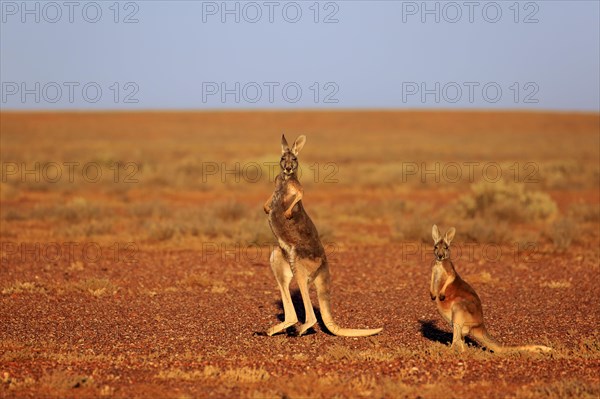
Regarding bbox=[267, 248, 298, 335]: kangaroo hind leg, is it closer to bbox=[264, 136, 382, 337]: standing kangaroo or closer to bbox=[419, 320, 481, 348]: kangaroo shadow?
bbox=[264, 136, 382, 337]: standing kangaroo

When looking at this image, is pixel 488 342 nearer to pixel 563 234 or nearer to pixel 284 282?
pixel 284 282

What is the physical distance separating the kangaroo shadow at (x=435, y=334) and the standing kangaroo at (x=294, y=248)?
0.91 meters

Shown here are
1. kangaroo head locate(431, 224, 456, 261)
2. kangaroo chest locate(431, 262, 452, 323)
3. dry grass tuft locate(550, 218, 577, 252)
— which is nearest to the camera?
kangaroo chest locate(431, 262, 452, 323)

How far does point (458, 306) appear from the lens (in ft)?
27.3

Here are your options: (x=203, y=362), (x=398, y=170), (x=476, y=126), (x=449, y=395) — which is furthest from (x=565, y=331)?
(x=476, y=126)

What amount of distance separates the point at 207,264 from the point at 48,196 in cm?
1670

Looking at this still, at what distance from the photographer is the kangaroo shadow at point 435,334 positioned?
31.1 feet

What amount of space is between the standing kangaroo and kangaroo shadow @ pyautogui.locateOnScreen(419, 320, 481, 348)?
91cm

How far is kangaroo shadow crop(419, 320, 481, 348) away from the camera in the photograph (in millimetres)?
9484

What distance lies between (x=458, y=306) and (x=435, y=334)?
170 cm

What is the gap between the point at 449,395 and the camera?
6977 millimetres

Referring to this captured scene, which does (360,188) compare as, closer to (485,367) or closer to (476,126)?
(485,367)

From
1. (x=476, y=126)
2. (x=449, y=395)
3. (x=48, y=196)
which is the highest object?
(x=476, y=126)

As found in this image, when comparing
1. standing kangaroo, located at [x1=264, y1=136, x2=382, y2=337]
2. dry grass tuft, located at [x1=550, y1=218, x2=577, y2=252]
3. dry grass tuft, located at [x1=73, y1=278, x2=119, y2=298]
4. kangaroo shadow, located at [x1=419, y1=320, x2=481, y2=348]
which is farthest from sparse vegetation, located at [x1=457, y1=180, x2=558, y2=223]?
standing kangaroo, located at [x1=264, y1=136, x2=382, y2=337]
